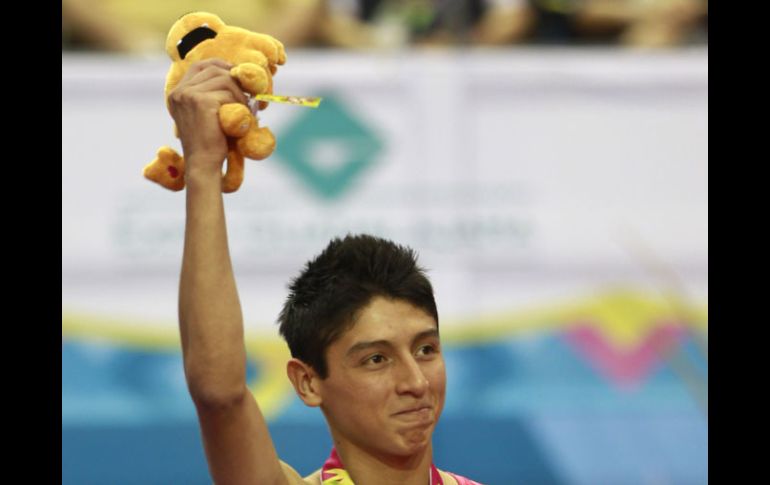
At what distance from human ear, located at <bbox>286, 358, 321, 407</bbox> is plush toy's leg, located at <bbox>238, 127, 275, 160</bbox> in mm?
430

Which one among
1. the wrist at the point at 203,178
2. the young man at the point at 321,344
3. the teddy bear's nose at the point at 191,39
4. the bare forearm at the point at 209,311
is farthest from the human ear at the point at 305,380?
the teddy bear's nose at the point at 191,39

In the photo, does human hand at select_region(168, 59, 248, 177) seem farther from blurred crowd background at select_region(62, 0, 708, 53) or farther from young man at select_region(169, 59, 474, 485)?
blurred crowd background at select_region(62, 0, 708, 53)

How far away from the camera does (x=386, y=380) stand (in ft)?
7.34

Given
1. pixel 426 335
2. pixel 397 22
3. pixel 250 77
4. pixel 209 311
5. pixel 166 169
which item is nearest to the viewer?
pixel 209 311

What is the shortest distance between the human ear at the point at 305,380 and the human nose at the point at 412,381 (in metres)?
0.18

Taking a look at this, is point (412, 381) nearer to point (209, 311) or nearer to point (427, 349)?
point (427, 349)

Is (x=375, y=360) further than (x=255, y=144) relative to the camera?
Yes

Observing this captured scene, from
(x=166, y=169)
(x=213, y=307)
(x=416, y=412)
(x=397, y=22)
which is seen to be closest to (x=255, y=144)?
(x=166, y=169)

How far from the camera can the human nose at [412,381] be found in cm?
221

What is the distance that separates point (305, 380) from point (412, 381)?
9.3 inches

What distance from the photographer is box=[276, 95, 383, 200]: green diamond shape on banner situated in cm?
476

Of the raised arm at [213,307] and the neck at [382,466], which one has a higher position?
the raised arm at [213,307]

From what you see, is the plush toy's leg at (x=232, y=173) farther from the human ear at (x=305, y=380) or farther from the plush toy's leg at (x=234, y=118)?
the human ear at (x=305, y=380)
